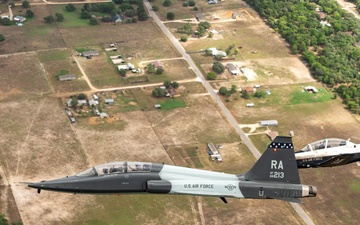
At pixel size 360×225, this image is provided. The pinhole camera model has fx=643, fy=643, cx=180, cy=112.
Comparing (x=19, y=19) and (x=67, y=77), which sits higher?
(x=67, y=77)

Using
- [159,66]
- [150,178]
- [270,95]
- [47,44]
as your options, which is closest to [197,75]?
[159,66]

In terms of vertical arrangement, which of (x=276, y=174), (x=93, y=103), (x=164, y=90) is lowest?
(x=164, y=90)

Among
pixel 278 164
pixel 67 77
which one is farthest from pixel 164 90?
pixel 278 164

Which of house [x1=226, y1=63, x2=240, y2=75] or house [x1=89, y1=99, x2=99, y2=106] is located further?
house [x1=226, y1=63, x2=240, y2=75]

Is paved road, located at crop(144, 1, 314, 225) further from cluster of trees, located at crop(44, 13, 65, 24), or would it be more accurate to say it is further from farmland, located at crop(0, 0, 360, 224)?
cluster of trees, located at crop(44, 13, 65, 24)

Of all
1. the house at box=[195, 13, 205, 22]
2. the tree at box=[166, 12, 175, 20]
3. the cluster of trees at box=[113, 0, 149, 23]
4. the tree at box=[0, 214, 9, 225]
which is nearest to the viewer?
the tree at box=[0, 214, 9, 225]

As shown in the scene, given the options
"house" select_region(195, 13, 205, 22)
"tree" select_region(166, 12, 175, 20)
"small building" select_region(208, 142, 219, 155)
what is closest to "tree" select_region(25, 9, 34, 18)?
"tree" select_region(166, 12, 175, 20)

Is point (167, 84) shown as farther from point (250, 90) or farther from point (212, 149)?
point (212, 149)
